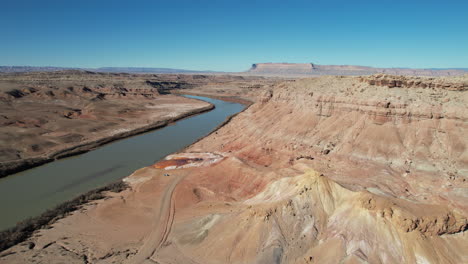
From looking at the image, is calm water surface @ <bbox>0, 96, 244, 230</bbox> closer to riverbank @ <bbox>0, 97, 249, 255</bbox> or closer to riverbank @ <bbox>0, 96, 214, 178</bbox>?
riverbank @ <bbox>0, 96, 214, 178</bbox>

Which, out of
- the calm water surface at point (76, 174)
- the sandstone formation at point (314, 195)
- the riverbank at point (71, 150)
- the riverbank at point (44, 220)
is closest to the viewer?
the sandstone formation at point (314, 195)

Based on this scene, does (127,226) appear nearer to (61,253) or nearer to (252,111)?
(61,253)

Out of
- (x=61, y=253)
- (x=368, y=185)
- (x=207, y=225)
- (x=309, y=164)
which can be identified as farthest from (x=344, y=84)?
(x=61, y=253)

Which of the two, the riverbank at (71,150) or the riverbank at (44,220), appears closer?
the riverbank at (44,220)

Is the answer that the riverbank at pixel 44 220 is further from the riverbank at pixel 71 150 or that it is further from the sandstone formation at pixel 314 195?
the riverbank at pixel 71 150

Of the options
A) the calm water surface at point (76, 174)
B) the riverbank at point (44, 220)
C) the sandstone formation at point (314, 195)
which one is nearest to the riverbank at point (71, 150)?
the calm water surface at point (76, 174)

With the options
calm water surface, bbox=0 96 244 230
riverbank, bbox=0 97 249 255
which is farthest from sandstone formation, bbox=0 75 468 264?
calm water surface, bbox=0 96 244 230
